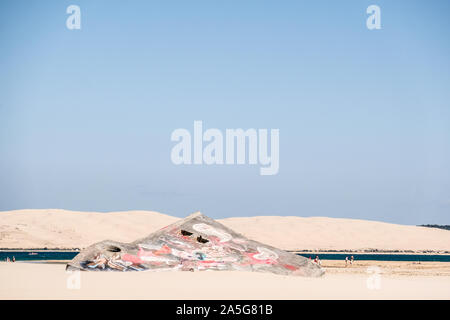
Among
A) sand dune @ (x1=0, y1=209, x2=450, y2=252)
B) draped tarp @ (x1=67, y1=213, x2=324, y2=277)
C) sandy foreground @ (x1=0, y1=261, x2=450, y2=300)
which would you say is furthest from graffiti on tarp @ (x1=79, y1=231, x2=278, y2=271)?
sand dune @ (x1=0, y1=209, x2=450, y2=252)

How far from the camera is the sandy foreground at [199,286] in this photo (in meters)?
31.4

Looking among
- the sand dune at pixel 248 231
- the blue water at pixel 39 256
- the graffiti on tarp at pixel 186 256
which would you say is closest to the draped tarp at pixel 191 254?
the graffiti on tarp at pixel 186 256

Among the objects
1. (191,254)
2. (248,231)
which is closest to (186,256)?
(191,254)

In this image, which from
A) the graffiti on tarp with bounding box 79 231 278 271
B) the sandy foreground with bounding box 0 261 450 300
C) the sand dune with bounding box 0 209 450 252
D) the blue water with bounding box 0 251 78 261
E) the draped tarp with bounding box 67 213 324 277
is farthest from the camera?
the sand dune with bounding box 0 209 450 252

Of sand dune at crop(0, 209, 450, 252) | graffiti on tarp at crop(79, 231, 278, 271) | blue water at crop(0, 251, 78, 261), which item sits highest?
graffiti on tarp at crop(79, 231, 278, 271)

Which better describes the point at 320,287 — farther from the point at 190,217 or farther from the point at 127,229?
the point at 127,229

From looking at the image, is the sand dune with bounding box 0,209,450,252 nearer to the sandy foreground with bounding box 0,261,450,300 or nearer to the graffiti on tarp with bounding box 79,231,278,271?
the graffiti on tarp with bounding box 79,231,278,271

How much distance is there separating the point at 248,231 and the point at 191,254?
113 metres

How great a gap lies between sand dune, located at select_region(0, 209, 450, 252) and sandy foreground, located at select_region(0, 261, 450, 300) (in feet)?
265

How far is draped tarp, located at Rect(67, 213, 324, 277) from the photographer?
43.1 meters

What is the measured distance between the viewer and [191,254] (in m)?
45.4

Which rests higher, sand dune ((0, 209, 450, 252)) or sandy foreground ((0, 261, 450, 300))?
sandy foreground ((0, 261, 450, 300))

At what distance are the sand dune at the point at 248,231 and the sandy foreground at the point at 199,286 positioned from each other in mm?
80912
